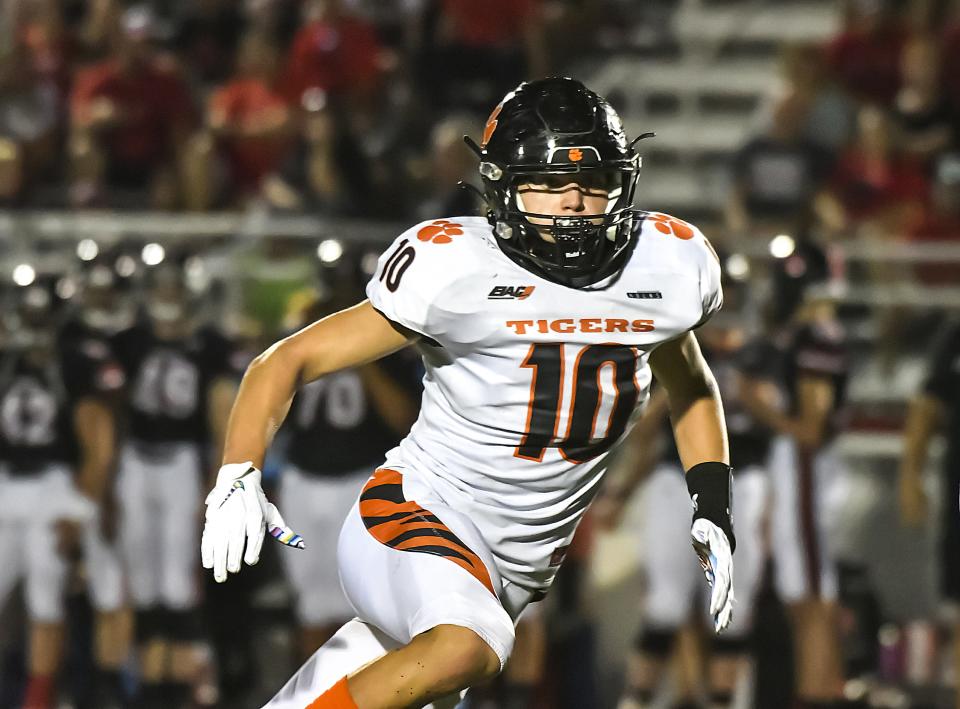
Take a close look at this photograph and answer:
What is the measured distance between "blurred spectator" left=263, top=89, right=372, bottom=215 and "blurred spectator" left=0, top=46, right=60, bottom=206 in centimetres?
152

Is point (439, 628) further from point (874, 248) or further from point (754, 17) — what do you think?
point (754, 17)

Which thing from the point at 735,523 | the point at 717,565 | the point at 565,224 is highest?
the point at 565,224

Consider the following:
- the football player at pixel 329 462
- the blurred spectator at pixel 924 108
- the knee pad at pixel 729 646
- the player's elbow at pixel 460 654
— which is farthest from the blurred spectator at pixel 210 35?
the player's elbow at pixel 460 654

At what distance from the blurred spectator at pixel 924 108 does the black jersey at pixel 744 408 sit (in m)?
1.92

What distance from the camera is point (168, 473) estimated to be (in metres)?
7.45

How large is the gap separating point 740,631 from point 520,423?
344cm

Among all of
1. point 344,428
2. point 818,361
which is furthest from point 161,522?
point 818,361

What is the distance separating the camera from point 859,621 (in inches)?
287

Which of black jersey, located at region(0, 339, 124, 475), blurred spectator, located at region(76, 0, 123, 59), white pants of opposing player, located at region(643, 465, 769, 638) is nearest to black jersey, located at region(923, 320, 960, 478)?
white pants of opposing player, located at region(643, 465, 769, 638)

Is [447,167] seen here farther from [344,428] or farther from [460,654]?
[460,654]

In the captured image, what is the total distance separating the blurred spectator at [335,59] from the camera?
30.3 feet

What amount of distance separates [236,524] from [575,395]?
0.83 m

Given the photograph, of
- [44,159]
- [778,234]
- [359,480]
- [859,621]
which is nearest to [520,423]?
[359,480]

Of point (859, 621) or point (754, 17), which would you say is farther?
point (754, 17)
